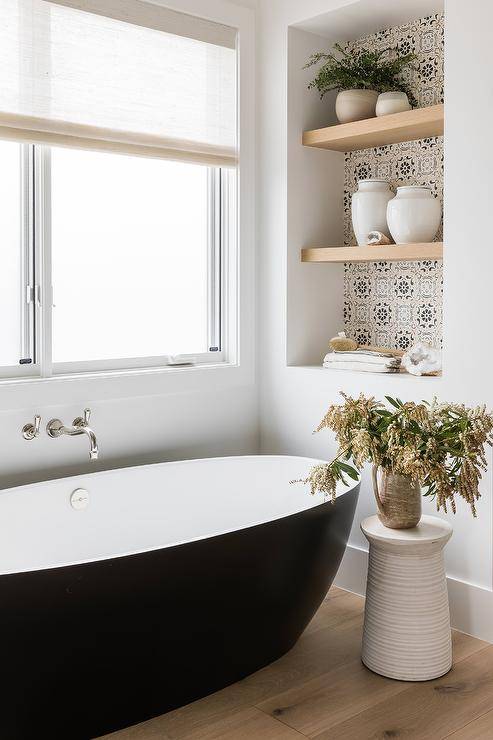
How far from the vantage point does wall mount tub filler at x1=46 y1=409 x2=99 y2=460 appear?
2.91 metres

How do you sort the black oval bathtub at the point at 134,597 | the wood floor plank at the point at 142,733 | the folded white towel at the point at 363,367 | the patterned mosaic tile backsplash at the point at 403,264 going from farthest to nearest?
the patterned mosaic tile backsplash at the point at 403,264
the folded white towel at the point at 363,367
the wood floor plank at the point at 142,733
the black oval bathtub at the point at 134,597

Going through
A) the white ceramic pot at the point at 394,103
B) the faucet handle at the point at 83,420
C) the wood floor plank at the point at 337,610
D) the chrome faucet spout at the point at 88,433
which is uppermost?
the white ceramic pot at the point at 394,103

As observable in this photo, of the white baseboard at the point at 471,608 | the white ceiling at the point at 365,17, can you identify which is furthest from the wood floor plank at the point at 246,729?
the white ceiling at the point at 365,17

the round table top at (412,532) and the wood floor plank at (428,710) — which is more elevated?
the round table top at (412,532)

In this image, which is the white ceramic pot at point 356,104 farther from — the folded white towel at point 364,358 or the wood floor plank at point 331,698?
the wood floor plank at point 331,698

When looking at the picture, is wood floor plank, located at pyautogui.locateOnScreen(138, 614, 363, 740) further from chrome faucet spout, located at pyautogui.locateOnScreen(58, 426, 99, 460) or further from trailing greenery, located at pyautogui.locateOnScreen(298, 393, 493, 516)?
chrome faucet spout, located at pyautogui.locateOnScreen(58, 426, 99, 460)

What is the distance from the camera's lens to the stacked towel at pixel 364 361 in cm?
325

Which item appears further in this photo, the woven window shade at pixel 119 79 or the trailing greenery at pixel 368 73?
the trailing greenery at pixel 368 73

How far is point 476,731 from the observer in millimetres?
2279

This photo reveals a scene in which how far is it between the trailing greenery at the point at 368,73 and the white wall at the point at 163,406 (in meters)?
0.35

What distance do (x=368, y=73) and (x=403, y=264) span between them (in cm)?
84

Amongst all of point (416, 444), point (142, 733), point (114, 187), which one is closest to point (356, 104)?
point (114, 187)

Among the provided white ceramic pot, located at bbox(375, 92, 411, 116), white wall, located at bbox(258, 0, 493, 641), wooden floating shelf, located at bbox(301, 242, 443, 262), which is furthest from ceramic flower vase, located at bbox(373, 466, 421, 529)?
white ceramic pot, located at bbox(375, 92, 411, 116)

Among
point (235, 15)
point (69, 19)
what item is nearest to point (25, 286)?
point (69, 19)
